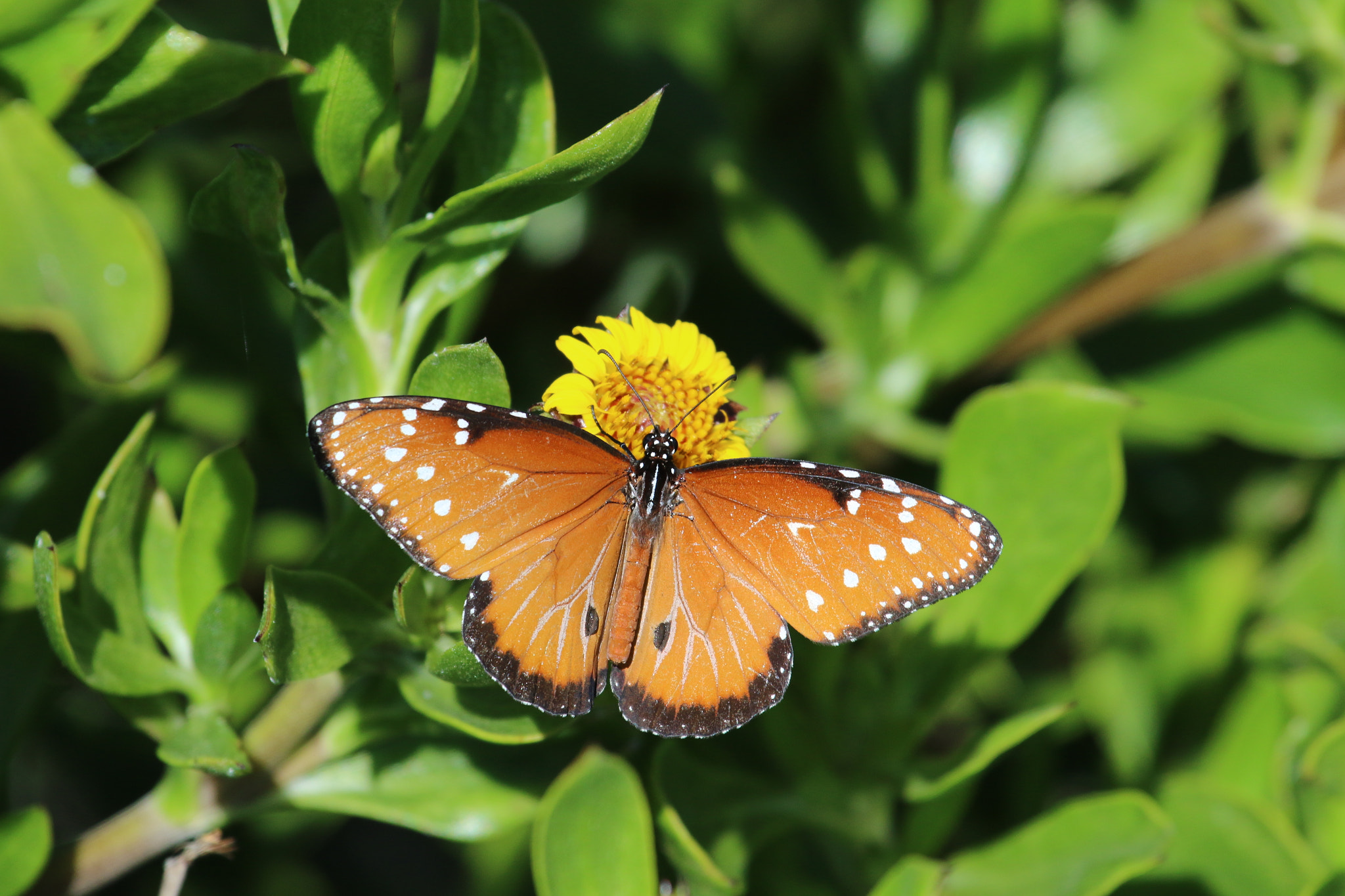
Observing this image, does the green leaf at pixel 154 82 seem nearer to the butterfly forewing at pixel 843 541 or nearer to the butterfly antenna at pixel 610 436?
the butterfly antenna at pixel 610 436

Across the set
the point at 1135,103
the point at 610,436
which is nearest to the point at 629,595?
the point at 610,436

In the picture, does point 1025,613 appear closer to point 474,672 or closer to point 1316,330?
point 474,672

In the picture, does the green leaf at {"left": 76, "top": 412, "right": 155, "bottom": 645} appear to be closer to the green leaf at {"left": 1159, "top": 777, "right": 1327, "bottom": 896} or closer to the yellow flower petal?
the yellow flower petal

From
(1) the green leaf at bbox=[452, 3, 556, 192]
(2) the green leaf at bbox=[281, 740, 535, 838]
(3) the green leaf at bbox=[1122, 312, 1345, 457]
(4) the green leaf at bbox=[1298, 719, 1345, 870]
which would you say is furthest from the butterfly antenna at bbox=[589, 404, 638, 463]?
(3) the green leaf at bbox=[1122, 312, 1345, 457]

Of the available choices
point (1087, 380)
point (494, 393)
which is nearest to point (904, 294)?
point (1087, 380)

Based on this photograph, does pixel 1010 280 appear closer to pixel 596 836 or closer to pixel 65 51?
pixel 596 836
